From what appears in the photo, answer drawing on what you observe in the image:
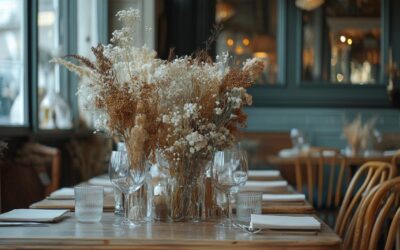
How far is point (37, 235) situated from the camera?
5.38 feet

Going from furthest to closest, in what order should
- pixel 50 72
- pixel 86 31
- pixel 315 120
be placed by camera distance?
pixel 315 120
pixel 86 31
pixel 50 72

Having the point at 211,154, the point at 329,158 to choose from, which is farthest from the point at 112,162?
the point at 329,158

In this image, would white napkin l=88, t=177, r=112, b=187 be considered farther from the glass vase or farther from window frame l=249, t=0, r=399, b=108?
window frame l=249, t=0, r=399, b=108

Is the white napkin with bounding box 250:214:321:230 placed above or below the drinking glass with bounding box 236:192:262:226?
below

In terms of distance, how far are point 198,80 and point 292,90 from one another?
4842mm

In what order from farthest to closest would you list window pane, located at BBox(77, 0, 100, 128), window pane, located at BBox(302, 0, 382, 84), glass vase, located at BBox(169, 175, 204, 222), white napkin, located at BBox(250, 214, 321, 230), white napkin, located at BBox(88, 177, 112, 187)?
window pane, located at BBox(302, 0, 382, 84)
window pane, located at BBox(77, 0, 100, 128)
white napkin, located at BBox(88, 177, 112, 187)
glass vase, located at BBox(169, 175, 204, 222)
white napkin, located at BBox(250, 214, 321, 230)

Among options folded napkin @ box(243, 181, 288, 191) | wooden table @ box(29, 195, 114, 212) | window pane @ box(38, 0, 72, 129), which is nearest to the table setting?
wooden table @ box(29, 195, 114, 212)

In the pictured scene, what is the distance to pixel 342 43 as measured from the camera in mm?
6762

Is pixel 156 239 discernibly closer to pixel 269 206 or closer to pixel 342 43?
pixel 269 206

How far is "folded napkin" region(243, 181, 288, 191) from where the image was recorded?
9.33ft

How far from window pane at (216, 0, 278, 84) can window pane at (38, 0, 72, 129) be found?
2.33m

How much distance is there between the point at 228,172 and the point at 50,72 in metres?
2.90

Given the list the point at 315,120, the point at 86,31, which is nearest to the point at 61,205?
the point at 86,31

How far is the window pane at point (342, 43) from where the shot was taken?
6684 millimetres
